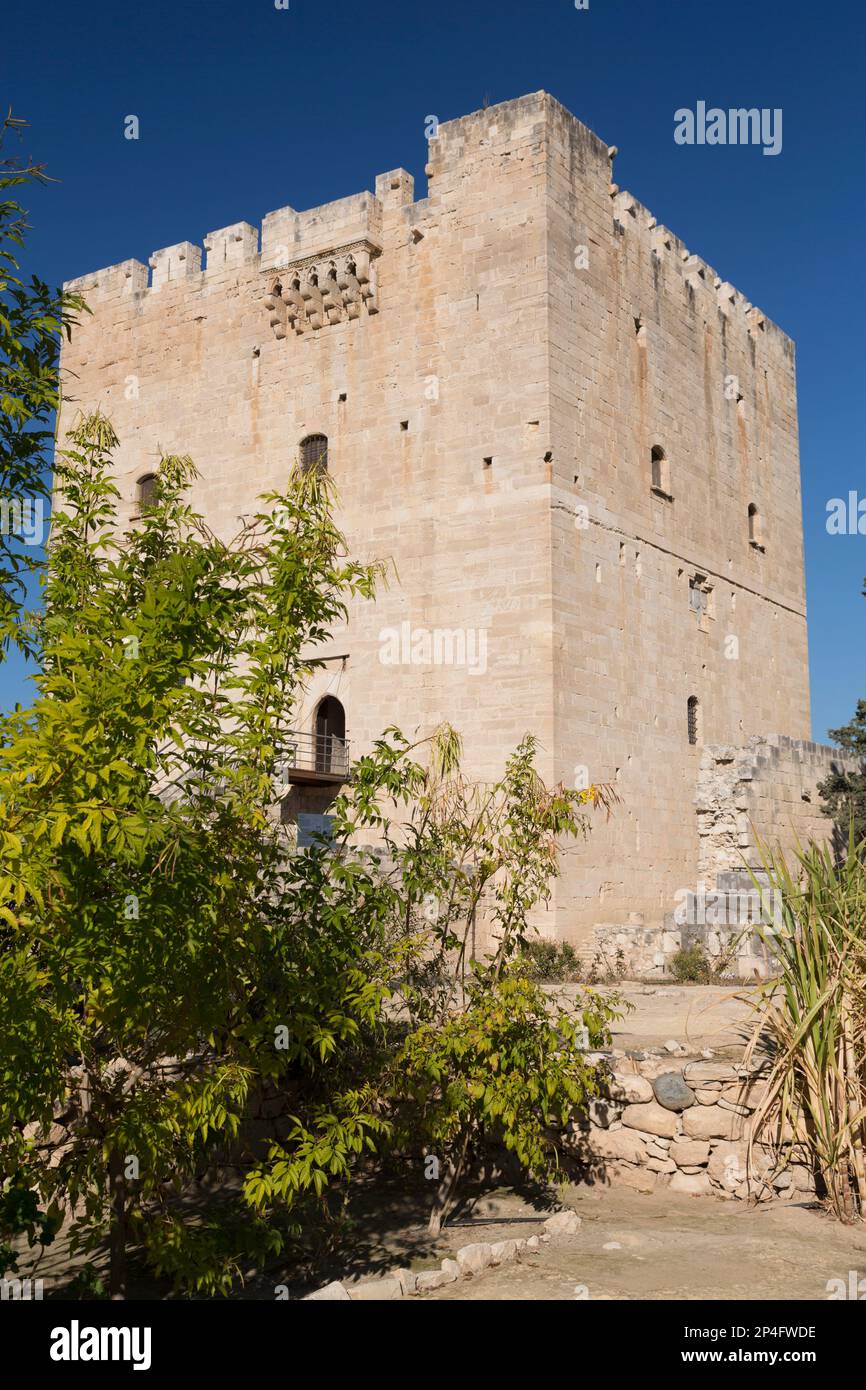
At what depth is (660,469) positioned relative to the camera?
1819 cm

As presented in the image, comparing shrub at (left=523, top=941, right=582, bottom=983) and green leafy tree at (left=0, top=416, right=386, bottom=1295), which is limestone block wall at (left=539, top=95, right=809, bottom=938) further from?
green leafy tree at (left=0, top=416, right=386, bottom=1295)

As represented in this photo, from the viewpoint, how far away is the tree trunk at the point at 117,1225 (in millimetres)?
4926

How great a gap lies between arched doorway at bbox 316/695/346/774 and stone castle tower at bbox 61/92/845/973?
0.16ft

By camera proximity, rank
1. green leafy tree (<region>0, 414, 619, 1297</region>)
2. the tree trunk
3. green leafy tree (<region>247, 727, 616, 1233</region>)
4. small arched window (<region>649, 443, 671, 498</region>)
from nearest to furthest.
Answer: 1. green leafy tree (<region>0, 414, 619, 1297</region>)
2. the tree trunk
3. green leafy tree (<region>247, 727, 616, 1233</region>)
4. small arched window (<region>649, 443, 671, 498</region>)

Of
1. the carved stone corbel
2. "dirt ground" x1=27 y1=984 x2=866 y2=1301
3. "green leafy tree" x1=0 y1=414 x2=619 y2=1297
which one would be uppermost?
the carved stone corbel

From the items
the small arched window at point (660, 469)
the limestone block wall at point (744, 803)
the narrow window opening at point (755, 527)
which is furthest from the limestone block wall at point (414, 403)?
the narrow window opening at point (755, 527)

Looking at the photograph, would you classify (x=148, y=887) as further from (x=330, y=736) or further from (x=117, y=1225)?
(x=330, y=736)

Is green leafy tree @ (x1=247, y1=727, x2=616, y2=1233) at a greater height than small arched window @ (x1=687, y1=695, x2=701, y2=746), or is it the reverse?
small arched window @ (x1=687, y1=695, x2=701, y2=746)

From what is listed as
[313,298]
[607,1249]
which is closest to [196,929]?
[607,1249]

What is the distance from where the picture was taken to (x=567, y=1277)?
5793 mm

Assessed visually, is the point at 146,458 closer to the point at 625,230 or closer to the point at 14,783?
the point at 625,230

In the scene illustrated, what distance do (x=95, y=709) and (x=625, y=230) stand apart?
15935 mm

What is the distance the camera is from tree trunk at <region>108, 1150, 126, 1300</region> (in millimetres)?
4926

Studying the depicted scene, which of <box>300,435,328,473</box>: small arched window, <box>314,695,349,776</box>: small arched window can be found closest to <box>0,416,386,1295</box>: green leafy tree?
<box>314,695,349,776</box>: small arched window
